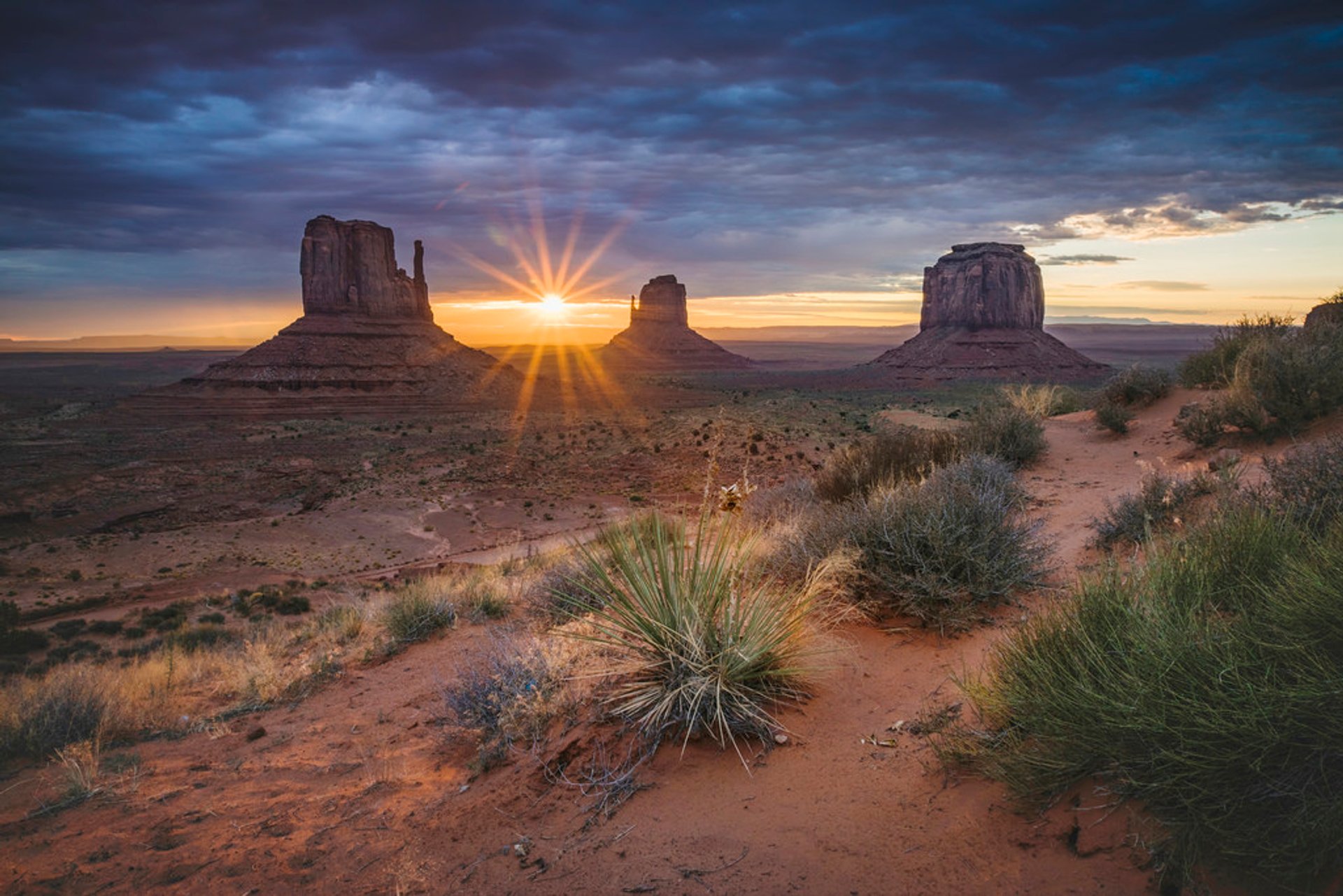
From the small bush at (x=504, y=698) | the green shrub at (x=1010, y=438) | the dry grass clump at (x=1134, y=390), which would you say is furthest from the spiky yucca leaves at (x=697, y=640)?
the dry grass clump at (x=1134, y=390)

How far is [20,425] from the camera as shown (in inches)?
1984

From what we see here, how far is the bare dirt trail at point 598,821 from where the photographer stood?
281cm

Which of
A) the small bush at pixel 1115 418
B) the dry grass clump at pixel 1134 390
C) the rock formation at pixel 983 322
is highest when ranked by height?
the rock formation at pixel 983 322

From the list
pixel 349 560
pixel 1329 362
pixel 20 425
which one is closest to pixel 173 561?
pixel 349 560

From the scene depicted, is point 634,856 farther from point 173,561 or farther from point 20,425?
point 20,425

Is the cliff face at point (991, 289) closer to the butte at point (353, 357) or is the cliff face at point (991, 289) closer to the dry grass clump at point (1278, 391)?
the butte at point (353, 357)

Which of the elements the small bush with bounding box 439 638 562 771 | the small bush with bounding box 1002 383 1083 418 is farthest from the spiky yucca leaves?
the small bush with bounding box 1002 383 1083 418

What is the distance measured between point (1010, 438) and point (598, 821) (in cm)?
1150

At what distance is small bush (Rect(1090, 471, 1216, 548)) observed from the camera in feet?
20.8

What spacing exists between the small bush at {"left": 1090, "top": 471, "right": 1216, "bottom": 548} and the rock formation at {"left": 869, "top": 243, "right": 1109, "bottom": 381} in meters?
78.0

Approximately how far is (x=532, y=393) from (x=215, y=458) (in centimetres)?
3784

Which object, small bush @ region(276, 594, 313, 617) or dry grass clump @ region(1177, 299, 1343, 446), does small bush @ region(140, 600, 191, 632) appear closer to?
small bush @ region(276, 594, 313, 617)

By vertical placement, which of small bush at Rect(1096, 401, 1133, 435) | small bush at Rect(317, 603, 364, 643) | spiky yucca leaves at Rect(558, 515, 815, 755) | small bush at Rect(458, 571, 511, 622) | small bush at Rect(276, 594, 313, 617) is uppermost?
small bush at Rect(1096, 401, 1133, 435)

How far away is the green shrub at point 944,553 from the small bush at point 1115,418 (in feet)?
30.4
